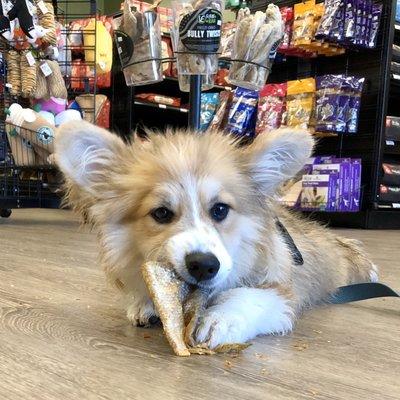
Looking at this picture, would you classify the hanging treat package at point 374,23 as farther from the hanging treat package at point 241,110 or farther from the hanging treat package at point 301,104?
the hanging treat package at point 241,110

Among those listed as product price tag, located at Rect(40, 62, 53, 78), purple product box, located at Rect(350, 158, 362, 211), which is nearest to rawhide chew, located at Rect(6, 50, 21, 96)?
product price tag, located at Rect(40, 62, 53, 78)

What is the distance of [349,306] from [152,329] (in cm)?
72

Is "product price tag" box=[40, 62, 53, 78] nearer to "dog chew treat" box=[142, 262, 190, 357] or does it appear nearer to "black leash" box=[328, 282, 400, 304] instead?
"black leash" box=[328, 282, 400, 304]

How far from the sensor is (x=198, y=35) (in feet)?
7.05

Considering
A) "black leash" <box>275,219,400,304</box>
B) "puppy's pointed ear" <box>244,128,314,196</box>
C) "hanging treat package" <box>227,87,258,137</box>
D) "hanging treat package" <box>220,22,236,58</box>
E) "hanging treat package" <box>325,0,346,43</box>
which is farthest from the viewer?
"hanging treat package" <box>227,87,258,137</box>

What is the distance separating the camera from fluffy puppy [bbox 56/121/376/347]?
122 centimetres

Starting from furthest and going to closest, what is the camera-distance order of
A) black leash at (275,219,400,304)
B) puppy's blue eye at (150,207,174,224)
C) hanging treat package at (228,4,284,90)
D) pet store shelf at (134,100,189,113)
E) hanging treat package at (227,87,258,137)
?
pet store shelf at (134,100,189,113), hanging treat package at (227,87,258,137), hanging treat package at (228,4,284,90), black leash at (275,219,400,304), puppy's blue eye at (150,207,174,224)

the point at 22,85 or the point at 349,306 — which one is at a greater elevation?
the point at 22,85

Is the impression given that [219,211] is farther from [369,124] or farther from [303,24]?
[369,124]

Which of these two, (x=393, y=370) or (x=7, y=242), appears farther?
(x=7, y=242)

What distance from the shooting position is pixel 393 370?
1.09 m

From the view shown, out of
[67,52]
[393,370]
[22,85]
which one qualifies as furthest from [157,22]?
[67,52]

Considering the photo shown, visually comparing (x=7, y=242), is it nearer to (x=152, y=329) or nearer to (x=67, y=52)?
(x=152, y=329)

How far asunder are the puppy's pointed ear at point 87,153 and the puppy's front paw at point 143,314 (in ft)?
1.05
